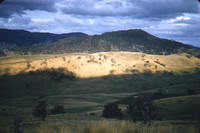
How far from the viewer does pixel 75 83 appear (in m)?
112

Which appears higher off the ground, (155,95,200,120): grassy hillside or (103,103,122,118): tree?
(155,95,200,120): grassy hillside

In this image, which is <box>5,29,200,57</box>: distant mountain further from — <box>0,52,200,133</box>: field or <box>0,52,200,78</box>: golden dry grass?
<box>0,52,200,78</box>: golden dry grass

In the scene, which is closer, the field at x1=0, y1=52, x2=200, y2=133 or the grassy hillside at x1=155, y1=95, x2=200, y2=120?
the grassy hillside at x1=155, y1=95, x2=200, y2=120

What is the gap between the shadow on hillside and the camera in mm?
102188

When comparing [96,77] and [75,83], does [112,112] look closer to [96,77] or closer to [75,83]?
[75,83]

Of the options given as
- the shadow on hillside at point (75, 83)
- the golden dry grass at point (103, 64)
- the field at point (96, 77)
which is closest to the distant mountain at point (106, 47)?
the field at point (96, 77)

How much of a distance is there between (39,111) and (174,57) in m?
134

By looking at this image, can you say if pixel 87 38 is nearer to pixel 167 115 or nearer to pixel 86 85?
pixel 86 85

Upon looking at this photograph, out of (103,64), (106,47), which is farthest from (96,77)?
(106,47)

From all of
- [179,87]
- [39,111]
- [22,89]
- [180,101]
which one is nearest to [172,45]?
[179,87]

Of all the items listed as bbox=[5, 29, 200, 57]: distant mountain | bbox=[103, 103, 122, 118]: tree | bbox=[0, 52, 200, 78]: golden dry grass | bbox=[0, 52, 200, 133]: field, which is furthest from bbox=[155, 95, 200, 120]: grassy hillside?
bbox=[5, 29, 200, 57]: distant mountain

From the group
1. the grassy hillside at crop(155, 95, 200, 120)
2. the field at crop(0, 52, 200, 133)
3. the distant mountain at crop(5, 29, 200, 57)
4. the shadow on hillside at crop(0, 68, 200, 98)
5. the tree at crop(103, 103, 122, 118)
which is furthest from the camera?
the distant mountain at crop(5, 29, 200, 57)

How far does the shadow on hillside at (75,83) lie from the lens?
102m

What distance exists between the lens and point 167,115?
140 ft
